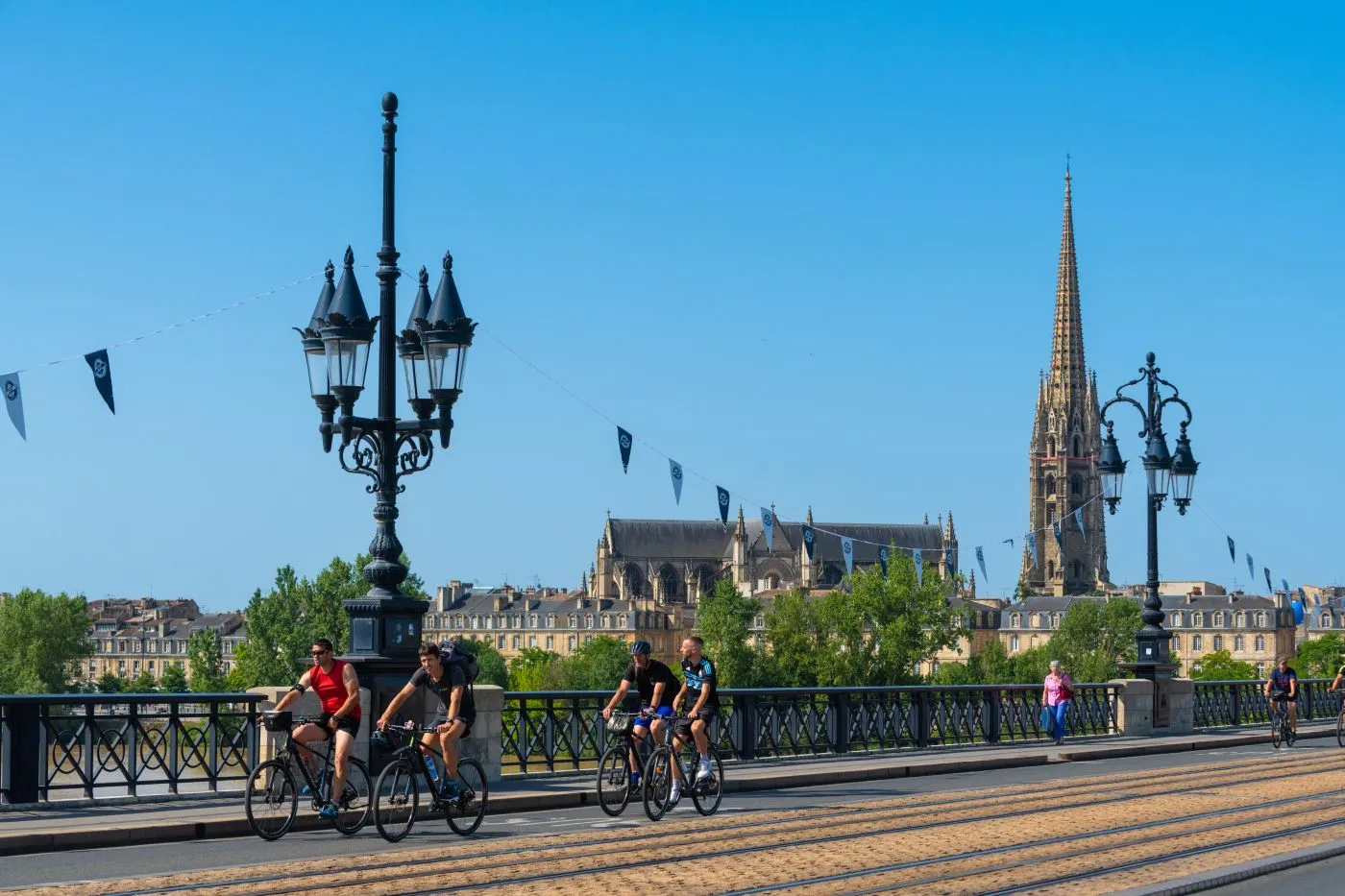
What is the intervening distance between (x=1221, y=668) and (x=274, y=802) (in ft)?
510

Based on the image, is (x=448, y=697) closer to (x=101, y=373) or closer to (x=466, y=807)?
(x=466, y=807)

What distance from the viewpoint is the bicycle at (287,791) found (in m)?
16.3

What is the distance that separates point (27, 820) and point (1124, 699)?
2260 cm

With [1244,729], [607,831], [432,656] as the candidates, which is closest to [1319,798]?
[607,831]

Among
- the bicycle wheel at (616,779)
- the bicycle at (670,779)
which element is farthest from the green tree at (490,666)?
the bicycle wheel at (616,779)

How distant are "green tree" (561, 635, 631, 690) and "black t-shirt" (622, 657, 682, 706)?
123 m

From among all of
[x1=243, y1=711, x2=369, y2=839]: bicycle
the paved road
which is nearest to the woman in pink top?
the paved road

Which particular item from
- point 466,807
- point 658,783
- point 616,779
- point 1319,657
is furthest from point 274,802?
point 1319,657

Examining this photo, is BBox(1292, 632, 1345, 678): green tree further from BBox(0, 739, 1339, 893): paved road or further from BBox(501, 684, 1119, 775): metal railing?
BBox(0, 739, 1339, 893): paved road

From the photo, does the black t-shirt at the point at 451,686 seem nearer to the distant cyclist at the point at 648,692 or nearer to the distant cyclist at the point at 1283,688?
the distant cyclist at the point at 648,692

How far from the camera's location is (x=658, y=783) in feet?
60.2

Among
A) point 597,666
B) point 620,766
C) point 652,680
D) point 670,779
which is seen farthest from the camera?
point 597,666

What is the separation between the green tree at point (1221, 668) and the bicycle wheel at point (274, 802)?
475ft

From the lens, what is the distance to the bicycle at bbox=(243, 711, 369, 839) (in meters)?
16.3
